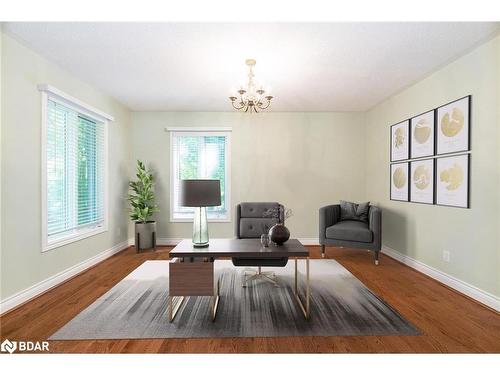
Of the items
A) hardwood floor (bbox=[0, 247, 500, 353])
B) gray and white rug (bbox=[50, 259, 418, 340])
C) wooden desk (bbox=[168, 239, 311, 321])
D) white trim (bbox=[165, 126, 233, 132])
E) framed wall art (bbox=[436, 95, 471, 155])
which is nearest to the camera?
hardwood floor (bbox=[0, 247, 500, 353])

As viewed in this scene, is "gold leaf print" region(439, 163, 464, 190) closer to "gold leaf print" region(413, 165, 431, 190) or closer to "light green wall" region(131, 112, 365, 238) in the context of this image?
"gold leaf print" region(413, 165, 431, 190)

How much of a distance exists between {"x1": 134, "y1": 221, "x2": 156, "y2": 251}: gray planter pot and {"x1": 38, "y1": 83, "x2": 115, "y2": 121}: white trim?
6.07 ft

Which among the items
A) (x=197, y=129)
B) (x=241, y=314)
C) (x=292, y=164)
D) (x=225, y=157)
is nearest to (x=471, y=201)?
(x=241, y=314)

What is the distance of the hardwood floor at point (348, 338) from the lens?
1947 mm

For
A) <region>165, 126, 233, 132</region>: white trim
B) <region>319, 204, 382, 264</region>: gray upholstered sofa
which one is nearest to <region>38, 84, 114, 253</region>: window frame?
<region>165, 126, 233, 132</region>: white trim

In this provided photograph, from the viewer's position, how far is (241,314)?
96.9 inches

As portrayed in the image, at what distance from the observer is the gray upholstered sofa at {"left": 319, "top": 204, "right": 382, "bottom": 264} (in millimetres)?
4020

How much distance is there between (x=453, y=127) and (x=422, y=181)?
2.66 ft

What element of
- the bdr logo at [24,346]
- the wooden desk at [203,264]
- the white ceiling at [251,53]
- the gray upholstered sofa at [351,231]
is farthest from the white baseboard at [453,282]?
the bdr logo at [24,346]

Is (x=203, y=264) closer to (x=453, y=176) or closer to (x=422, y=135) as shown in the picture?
(x=453, y=176)

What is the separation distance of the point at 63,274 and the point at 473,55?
5192 millimetres

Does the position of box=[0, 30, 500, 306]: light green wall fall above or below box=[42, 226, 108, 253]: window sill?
above
